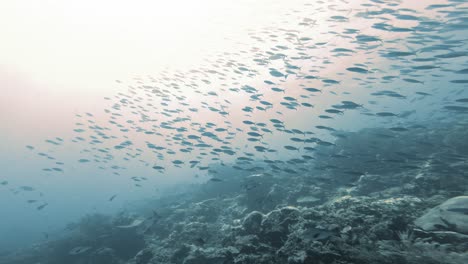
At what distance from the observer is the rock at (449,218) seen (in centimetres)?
532

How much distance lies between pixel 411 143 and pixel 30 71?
1922 inches

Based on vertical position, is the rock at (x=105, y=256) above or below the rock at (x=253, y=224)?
below


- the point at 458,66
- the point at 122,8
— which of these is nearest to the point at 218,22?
the point at 122,8

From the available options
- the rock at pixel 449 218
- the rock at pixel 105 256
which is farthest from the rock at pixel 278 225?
the rock at pixel 105 256

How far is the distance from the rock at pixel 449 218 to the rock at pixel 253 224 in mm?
3653

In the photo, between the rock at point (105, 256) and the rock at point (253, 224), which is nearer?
the rock at point (253, 224)

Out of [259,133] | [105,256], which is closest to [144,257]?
[105,256]

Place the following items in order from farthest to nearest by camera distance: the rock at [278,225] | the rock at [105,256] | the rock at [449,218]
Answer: the rock at [105,256]
the rock at [278,225]
the rock at [449,218]

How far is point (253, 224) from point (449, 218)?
4360 millimetres

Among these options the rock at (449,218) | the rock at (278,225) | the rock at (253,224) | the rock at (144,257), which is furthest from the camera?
the rock at (144,257)

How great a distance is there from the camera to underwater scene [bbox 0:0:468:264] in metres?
6.45

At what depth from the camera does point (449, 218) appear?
5.51m

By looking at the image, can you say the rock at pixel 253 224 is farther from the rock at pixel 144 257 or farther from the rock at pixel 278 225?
the rock at pixel 144 257

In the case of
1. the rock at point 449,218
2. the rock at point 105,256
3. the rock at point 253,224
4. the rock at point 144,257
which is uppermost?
the rock at point 449,218
